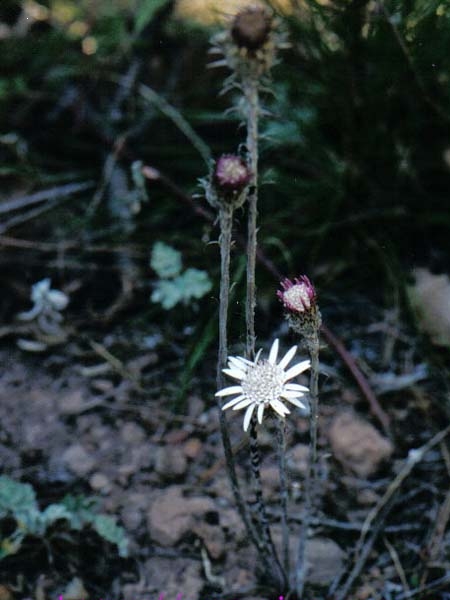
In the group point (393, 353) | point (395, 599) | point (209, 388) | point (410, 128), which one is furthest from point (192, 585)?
point (410, 128)

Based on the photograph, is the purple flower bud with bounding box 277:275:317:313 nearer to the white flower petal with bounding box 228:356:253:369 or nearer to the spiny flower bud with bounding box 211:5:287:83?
the white flower petal with bounding box 228:356:253:369

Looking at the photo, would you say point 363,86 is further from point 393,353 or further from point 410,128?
point 393,353

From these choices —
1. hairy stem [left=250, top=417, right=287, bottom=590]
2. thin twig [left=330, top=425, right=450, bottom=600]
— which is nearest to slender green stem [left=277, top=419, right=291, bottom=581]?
hairy stem [left=250, top=417, right=287, bottom=590]

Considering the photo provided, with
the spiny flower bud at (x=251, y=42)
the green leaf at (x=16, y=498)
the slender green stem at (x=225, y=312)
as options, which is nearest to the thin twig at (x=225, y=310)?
the slender green stem at (x=225, y=312)

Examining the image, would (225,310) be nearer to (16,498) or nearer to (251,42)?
(251,42)

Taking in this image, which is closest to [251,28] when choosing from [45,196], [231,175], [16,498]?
[231,175]

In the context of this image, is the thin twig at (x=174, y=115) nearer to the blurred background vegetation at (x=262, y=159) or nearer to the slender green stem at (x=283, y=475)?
the blurred background vegetation at (x=262, y=159)
